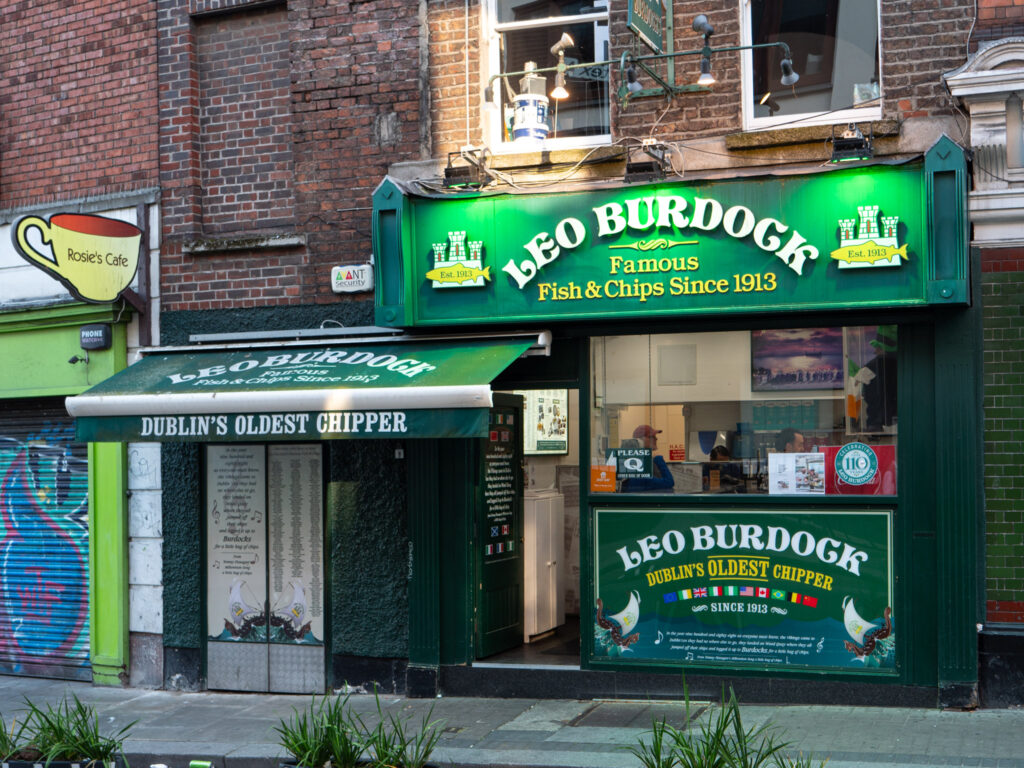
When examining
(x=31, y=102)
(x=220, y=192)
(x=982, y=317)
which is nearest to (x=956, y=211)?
(x=982, y=317)

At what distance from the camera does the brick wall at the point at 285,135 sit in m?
10.3

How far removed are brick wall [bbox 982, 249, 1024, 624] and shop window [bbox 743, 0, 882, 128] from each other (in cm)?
161

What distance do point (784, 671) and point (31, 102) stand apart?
30.0ft

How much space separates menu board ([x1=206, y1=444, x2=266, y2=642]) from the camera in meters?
10.5

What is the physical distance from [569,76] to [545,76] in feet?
0.78

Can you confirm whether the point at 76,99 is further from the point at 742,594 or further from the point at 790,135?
the point at 742,594

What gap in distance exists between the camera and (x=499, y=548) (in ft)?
34.0

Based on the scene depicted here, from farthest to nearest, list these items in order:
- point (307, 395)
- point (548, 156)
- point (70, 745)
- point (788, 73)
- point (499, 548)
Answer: point (499, 548) < point (548, 156) < point (788, 73) < point (307, 395) < point (70, 745)

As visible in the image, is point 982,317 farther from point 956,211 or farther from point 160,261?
point 160,261

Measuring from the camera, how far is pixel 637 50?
9438mm

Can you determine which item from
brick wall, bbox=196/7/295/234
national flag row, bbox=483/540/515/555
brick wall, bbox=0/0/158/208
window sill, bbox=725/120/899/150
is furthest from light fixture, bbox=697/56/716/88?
brick wall, bbox=0/0/158/208

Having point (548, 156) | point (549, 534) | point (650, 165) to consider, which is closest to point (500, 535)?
point (549, 534)

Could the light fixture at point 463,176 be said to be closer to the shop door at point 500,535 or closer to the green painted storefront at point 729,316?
the green painted storefront at point 729,316

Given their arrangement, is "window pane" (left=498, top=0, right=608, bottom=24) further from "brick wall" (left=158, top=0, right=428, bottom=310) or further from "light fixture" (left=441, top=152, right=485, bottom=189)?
"light fixture" (left=441, top=152, right=485, bottom=189)
